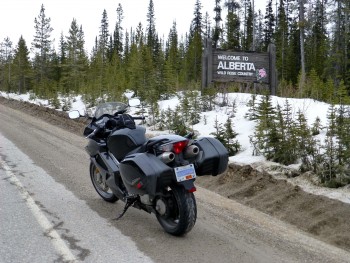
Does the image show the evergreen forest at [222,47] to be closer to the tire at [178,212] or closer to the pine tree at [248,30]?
the pine tree at [248,30]

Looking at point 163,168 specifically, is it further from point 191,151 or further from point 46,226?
point 46,226

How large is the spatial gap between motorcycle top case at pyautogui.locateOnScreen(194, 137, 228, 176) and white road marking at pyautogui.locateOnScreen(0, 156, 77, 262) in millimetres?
1686

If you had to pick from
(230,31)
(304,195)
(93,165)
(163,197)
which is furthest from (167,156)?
(230,31)

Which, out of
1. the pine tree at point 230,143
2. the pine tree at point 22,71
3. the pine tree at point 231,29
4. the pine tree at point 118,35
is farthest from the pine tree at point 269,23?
the pine tree at point 230,143

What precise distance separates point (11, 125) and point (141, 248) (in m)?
12.9

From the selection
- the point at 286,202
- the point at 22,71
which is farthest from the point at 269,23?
the point at 286,202

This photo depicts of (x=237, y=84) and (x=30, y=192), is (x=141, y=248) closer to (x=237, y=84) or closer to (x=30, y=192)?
(x=30, y=192)

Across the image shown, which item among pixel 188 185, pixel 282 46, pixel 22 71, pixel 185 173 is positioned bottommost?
pixel 188 185

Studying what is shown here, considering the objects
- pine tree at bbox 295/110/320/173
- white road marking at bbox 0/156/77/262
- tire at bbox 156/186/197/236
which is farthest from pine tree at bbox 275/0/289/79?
tire at bbox 156/186/197/236

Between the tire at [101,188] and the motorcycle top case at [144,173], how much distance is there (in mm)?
1423

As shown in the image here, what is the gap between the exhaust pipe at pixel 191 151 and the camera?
4160 mm

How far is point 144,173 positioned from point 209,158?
2.69 feet

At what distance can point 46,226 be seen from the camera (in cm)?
461

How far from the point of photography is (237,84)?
14.7m
